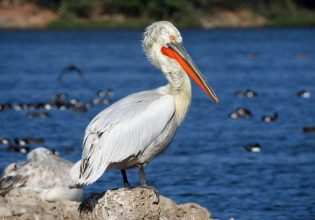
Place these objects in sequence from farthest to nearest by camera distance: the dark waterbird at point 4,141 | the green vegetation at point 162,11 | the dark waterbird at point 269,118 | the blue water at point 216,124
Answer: the green vegetation at point 162,11, the dark waterbird at point 269,118, the dark waterbird at point 4,141, the blue water at point 216,124

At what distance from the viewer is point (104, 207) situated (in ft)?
28.7

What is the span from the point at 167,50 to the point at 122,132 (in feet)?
2.54

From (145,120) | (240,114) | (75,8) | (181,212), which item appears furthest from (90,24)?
(145,120)

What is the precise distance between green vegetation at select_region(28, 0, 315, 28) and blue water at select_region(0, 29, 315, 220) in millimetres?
20514

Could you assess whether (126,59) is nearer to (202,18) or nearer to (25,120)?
(25,120)

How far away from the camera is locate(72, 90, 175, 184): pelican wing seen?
8.44 meters

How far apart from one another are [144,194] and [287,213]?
501 centimetres

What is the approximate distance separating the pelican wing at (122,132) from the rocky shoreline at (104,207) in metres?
0.35

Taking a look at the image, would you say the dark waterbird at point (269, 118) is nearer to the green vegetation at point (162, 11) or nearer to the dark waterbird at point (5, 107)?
the dark waterbird at point (5, 107)

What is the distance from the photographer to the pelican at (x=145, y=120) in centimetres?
847

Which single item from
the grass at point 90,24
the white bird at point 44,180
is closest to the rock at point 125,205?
the white bird at point 44,180

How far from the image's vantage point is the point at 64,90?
105ft

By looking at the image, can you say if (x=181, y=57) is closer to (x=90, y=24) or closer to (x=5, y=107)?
(x=5, y=107)

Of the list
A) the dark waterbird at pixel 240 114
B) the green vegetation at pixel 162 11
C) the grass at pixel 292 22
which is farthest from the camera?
the grass at pixel 292 22
